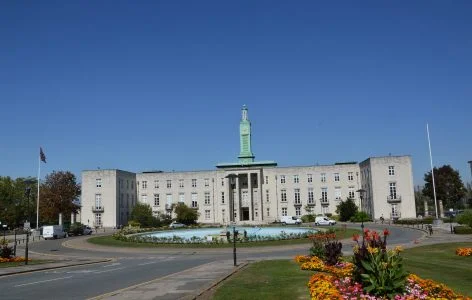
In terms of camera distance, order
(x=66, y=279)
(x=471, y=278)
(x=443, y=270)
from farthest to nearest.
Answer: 1. (x=66, y=279)
2. (x=443, y=270)
3. (x=471, y=278)

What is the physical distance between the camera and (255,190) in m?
102

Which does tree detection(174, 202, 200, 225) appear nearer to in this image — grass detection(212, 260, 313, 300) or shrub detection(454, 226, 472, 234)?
shrub detection(454, 226, 472, 234)

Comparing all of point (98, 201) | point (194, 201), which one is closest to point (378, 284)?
point (98, 201)

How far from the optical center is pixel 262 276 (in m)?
18.8

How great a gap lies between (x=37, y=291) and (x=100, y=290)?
8.24 ft

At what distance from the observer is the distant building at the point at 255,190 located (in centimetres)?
9056

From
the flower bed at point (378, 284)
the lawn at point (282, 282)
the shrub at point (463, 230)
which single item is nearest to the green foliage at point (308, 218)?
the shrub at point (463, 230)

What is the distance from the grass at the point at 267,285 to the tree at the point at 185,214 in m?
73.5

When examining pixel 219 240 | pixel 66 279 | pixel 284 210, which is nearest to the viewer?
pixel 66 279

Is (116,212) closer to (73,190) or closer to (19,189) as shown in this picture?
(73,190)

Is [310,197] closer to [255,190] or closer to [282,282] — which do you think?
[255,190]

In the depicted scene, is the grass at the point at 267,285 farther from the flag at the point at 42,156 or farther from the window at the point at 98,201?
the window at the point at 98,201

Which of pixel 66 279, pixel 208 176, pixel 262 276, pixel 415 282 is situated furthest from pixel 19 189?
pixel 415 282

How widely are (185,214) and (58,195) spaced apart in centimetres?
2479
